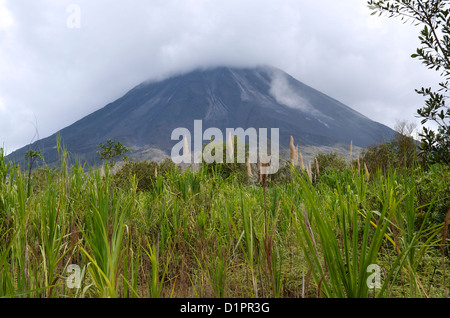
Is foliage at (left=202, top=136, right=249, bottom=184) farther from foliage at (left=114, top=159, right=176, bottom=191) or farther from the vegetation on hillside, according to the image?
foliage at (left=114, top=159, right=176, bottom=191)

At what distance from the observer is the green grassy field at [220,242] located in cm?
154

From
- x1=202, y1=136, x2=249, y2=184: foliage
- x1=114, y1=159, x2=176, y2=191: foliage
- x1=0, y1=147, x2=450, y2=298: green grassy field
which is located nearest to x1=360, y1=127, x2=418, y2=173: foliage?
x1=0, y1=147, x2=450, y2=298: green grassy field

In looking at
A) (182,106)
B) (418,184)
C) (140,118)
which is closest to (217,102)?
(182,106)

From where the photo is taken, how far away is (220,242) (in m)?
3.18

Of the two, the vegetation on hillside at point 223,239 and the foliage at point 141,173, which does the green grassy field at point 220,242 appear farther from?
the foliage at point 141,173

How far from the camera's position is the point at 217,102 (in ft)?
652

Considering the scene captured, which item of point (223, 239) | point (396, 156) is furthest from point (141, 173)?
point (223, 239)

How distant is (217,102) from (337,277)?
658 feet

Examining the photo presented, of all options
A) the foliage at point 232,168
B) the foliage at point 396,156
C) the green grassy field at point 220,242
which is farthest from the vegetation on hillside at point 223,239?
the foliage at point 232,168
